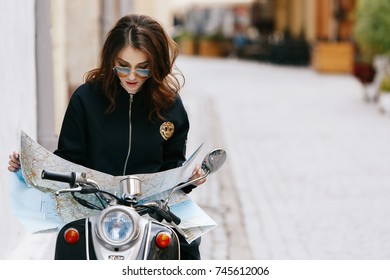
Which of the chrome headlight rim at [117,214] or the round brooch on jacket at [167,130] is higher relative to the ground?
the round brooch on jacket at [167,130]

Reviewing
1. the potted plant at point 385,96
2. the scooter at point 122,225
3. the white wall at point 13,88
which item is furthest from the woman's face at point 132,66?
the potted plant at point 385,96

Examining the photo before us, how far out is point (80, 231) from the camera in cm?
339

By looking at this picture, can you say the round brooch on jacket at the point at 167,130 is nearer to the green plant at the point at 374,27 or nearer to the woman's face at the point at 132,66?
the woman's face at the point at 132,66

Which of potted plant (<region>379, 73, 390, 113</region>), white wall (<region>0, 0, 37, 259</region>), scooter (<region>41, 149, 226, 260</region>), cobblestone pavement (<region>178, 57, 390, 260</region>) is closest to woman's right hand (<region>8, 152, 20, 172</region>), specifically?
scooter (<region>41, 149, 226, 260</region>)

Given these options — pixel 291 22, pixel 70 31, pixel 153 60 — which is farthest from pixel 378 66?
pixel 291 22

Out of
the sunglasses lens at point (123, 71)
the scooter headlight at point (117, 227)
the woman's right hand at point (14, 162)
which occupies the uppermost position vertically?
the sunglasses lens at point (123, 71)

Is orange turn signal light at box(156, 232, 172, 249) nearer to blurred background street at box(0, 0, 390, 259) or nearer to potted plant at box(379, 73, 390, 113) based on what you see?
blurred background street at box(0, 0, 390, 259)

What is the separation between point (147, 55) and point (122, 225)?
0.67 metres

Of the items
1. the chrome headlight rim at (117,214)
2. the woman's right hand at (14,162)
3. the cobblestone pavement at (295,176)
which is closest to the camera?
the chrome headlight rim at (117,214)

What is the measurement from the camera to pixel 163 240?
131 inches

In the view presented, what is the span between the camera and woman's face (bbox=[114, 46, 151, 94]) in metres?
3.54

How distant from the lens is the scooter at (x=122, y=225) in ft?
10.5
